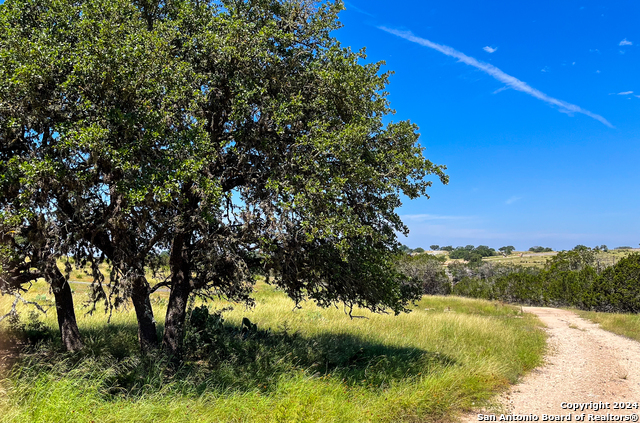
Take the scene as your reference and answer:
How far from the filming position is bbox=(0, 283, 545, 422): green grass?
228 inches

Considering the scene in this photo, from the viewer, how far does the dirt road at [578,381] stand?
7.62 m

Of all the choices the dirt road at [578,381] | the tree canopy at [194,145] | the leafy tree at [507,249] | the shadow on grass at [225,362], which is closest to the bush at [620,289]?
the dirt road at [578,381]

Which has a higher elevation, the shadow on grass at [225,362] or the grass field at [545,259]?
the grass field at [545,259]

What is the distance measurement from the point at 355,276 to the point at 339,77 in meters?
3.92

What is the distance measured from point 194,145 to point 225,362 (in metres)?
5.02

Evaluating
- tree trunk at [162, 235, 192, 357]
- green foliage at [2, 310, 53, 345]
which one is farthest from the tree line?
green foliage at [2, 310, 53, 345]

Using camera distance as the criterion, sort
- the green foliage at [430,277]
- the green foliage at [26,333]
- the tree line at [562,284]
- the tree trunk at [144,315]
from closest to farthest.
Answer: the tree trunk at [144,315] < the green foliage at [26,333] < the tree line at [562,284] < the green foliage at [430,277]

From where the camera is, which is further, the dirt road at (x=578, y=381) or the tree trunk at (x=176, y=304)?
the tree trunk at (x=176, y=304)

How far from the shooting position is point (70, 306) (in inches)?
376

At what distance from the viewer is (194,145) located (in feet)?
21.2

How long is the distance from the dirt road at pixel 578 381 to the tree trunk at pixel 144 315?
22.9ft

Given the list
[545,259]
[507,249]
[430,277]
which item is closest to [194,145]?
[430,277]

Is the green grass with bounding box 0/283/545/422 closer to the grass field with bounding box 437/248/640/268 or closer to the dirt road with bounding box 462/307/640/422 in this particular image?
the dirt road with bounding box 462/307/640/422

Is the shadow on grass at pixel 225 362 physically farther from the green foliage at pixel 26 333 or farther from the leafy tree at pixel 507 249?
the leafy tree at pixel 507 249
